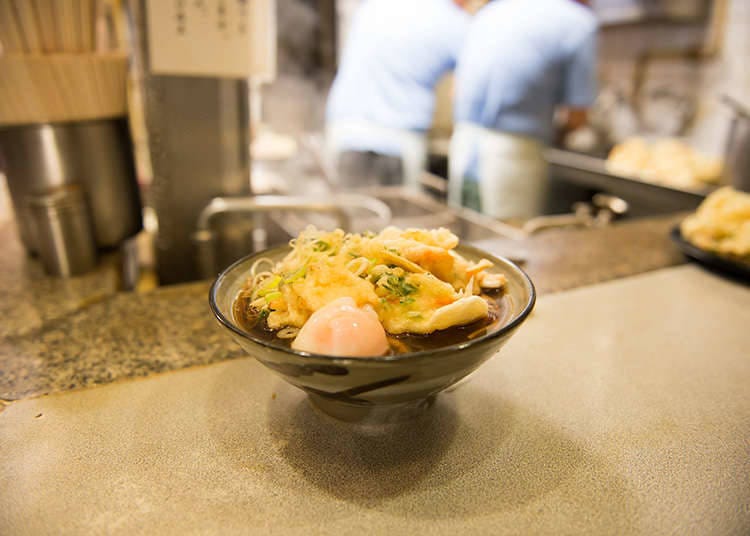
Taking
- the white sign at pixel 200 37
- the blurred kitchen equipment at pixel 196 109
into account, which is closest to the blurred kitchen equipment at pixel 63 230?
the blurred kitchen equipment at pixel 196 109

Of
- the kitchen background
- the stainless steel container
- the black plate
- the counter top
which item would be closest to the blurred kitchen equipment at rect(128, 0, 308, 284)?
the stainless steel container

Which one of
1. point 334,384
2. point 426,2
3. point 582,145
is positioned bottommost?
point 582,145

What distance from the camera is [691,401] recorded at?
0.97 metres

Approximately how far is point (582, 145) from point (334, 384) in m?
5.34

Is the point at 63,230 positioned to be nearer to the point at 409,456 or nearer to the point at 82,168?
the point at 82,168

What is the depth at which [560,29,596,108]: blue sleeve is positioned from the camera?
124 inches

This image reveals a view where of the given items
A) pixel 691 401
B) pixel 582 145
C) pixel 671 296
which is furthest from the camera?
pixel 582 145

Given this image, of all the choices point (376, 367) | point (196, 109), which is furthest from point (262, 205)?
point (376, 367)

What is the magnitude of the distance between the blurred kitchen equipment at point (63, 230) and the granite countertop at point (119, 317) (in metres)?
0.05

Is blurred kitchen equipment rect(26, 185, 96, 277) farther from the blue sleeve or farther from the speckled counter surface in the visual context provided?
the blue sleeve

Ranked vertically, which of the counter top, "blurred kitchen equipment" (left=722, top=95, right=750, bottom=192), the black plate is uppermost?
"blurred kitchen equipment" (left=722, top=95, right=750, bottom=192)

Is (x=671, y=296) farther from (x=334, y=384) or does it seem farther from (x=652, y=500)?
(x=334, y=384)

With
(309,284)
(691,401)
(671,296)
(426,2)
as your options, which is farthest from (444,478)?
(426,2)

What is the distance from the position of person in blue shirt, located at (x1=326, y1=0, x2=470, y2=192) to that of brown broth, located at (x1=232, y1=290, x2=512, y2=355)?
2671 millimetres
